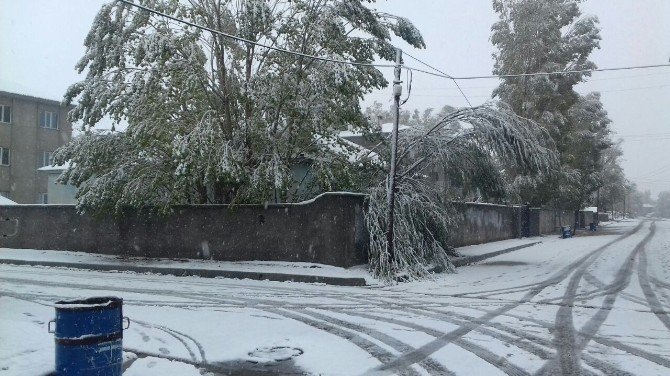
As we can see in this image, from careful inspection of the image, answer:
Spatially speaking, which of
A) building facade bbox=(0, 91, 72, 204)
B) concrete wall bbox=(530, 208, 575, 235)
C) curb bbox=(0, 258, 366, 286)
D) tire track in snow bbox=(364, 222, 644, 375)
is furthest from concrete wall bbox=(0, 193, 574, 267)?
building facade bbox=(0, 91, 72, 204)

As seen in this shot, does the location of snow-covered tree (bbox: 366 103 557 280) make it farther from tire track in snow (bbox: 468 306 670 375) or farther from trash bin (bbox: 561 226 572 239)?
trash bin (bbox: 561 226 572 239)

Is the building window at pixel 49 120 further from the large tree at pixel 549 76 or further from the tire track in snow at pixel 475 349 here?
the tire track in snow at pixel 475 349

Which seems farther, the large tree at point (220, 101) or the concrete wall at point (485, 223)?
the concrete wall at point (485, 223)

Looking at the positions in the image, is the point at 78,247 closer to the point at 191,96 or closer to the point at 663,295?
the point at 191,96

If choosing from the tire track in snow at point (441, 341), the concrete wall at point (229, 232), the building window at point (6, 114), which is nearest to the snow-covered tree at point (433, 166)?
the concrete wall at point (229, 232)

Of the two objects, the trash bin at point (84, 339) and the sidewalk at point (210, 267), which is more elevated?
the trash bin at point (84, 339)

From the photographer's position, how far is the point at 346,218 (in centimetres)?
1653

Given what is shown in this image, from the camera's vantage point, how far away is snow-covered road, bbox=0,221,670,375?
6824 millimetres

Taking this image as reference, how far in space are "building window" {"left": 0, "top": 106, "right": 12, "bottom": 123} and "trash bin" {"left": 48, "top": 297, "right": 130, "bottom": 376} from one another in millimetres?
41365

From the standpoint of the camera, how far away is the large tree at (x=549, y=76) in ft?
135

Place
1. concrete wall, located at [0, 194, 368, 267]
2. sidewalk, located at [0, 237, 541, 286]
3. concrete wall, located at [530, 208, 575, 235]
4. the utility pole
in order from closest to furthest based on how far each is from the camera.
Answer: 1. sidewalk, located at [0, 237, 541, 286]
2. the utility pole
3. concrete wall, located at [0, 194, 368, 267]
4. concrete wall, located at [530, 208, 575, 235]

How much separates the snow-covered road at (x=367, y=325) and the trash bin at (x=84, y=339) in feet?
1.82

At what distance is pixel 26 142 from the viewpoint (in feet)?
139

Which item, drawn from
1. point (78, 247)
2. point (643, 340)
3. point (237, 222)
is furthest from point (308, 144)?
point (643, 340)
